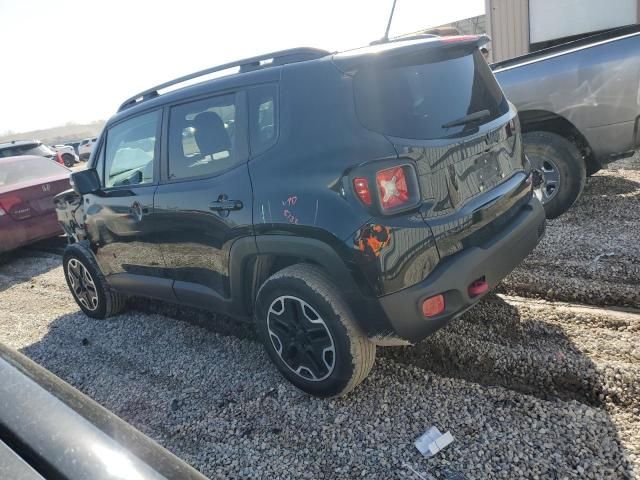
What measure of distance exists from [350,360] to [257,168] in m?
1.12

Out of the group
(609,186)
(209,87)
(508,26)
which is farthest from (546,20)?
(209,87)

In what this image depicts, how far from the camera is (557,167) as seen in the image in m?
4.51

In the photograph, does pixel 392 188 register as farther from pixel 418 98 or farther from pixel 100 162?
pixel 100 162

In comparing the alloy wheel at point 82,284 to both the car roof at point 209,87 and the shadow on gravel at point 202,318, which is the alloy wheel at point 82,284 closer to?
the shadow on gravel at point 202,318

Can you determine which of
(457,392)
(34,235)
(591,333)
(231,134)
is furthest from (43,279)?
(591,333)

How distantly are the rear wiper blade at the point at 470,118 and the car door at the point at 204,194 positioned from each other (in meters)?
1.11

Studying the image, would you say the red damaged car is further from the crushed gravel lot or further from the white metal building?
the white metal building

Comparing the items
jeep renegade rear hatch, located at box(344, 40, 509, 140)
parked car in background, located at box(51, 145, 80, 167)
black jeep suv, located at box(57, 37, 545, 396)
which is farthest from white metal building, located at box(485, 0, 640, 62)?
parked car in background, located at box(51, 145, 80, 167)

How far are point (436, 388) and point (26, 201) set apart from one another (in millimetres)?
6034

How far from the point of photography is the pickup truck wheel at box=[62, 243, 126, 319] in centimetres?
416

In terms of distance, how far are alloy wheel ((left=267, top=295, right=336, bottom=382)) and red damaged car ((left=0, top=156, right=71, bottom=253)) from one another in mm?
5137

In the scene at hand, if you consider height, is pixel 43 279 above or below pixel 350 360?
below

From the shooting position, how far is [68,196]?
14.6 feet

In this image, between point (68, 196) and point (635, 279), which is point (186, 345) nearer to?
point (68, 196)
